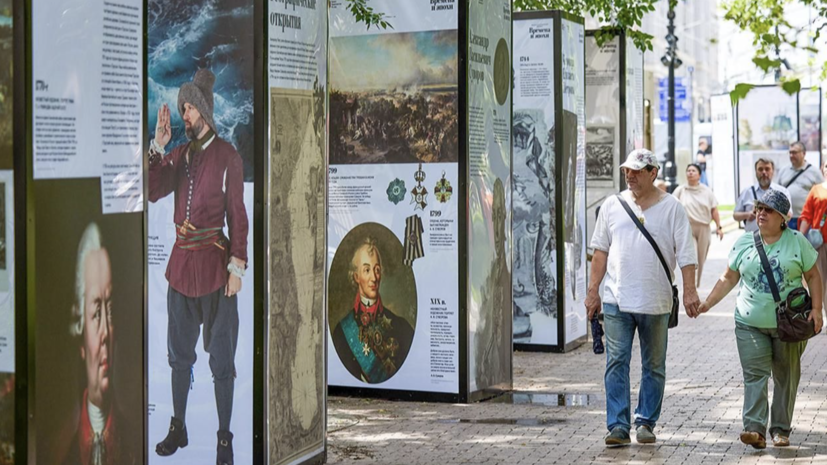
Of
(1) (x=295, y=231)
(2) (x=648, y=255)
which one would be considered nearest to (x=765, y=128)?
(2) (x=648, y=255)

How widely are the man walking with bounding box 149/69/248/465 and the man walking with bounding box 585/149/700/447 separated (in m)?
2.53

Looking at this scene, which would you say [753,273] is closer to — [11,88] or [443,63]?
[443,63]

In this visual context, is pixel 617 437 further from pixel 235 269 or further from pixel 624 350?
pixel 235 269

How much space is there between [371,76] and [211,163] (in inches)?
143

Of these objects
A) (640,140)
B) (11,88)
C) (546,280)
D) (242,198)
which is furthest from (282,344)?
(640,140)

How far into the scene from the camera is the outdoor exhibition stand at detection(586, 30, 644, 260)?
1616cm

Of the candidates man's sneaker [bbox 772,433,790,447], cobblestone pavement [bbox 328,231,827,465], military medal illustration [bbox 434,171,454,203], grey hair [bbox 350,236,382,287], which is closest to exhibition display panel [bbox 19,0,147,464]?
cobblestone pavement [bbox 328,231,827,465]

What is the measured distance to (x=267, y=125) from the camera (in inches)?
287

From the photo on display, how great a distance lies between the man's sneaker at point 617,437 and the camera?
8.70 meters

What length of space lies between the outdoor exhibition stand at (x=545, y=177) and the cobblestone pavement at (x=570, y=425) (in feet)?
3.65

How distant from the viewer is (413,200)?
1063 cm

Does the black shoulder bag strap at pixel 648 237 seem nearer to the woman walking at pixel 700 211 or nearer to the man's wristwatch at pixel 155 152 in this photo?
the man's wristwatch at pixel 155 152

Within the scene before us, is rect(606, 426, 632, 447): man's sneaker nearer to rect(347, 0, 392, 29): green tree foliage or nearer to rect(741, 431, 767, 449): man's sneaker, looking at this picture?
rect(741, 431, 767, 449): man's sneaker

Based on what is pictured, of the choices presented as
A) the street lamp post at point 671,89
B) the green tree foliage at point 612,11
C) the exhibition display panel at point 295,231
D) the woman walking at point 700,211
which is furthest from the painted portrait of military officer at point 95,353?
the street lamp post at point 671,89
